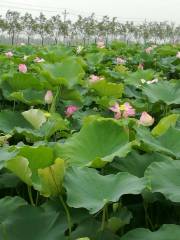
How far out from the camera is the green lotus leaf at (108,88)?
72.5 inches

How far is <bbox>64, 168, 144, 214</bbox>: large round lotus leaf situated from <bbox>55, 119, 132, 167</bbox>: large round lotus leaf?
13 centimetres

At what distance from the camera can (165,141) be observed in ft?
3.45

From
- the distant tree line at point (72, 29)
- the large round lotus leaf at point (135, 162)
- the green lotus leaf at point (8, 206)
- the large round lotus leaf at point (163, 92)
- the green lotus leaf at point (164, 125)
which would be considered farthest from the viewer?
the distant tree line at point (72, 29)

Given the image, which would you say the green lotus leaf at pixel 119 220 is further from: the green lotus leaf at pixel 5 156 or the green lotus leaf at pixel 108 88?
the green lotus leaf at pixel 108 88

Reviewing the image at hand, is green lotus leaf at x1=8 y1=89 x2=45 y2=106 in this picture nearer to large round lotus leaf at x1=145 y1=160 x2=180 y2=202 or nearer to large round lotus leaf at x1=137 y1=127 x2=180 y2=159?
large round lotus leaf at x1=137 y1=127 x2=180 y2=159

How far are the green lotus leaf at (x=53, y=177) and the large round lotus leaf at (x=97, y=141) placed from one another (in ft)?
0.49

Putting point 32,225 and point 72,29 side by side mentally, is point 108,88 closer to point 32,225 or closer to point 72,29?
point 32,225

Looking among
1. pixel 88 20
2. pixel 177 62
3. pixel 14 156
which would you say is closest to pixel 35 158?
pixel 14 156

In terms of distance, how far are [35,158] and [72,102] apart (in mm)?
936

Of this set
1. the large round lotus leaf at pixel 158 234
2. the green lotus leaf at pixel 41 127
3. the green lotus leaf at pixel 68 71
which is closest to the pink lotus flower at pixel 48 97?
the green lotus leaf at pixel 68 71

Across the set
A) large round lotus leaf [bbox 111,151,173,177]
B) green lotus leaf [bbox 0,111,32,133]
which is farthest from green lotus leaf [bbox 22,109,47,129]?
large round lotus leaf [bbox 111,151,173,177]

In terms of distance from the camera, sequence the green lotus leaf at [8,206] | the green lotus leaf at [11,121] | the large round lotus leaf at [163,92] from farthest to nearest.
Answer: the large round lotus leaf at [163,92] < the green lotus leaf at [11,121] < the green lotus leaf at [8,206]

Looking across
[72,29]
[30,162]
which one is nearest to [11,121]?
[30,162]

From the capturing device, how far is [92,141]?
106 cm
